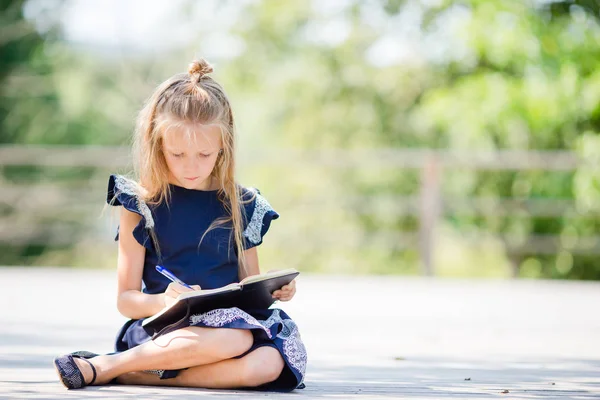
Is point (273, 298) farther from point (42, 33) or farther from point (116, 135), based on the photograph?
point (116, 135)

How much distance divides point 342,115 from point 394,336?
8.96 m

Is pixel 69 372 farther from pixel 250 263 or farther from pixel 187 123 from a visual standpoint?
pixel 187 123

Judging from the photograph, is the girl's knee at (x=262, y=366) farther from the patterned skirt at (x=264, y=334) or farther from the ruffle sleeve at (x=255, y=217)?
the ruffle sleeve at (x=255, y=217)

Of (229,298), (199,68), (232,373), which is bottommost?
(232,373)

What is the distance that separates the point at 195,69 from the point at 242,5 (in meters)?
11.7

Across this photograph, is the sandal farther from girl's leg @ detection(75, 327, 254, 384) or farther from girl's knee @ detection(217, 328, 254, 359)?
girl's knee @ detection(217, 328, 254, 359)

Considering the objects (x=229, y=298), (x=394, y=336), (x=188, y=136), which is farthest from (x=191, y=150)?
(x=394, y=336)

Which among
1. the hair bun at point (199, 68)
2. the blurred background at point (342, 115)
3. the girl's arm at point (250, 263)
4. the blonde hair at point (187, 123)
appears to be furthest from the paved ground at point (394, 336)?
the blurred background at point (342, 115)

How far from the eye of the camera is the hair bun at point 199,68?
8.00 feet

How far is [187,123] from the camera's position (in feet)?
7.59

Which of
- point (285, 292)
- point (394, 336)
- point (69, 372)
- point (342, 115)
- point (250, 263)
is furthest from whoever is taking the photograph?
point (342, 115)

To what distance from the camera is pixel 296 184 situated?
41.7 ft

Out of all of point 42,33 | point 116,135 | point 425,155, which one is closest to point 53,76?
point 42,33

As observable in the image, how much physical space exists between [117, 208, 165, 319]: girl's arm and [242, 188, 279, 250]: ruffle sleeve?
0.27 m
